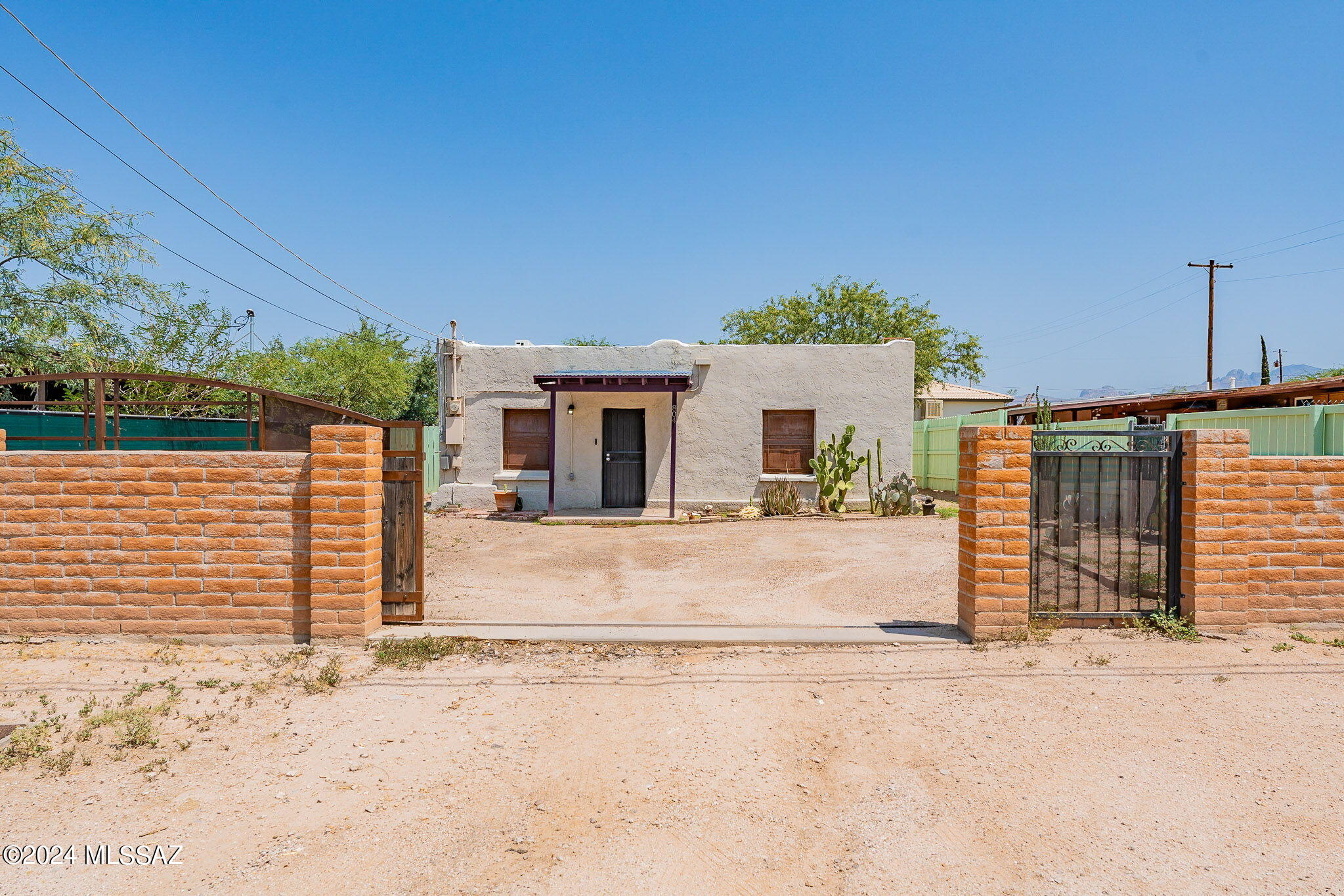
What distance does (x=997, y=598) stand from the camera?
5652mm

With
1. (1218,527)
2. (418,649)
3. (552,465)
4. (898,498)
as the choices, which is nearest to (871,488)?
(898,498)

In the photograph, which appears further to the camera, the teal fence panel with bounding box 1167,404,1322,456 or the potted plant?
the potted plant

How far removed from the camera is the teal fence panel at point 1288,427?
10398mm

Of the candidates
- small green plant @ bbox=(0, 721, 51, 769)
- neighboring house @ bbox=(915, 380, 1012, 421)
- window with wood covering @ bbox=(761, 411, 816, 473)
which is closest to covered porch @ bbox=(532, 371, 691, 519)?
window with wood covering @ bbox=(761, 411, 816, 473)

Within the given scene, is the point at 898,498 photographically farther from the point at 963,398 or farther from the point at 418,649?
the point at 963,398

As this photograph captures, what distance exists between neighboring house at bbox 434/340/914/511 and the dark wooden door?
0.02 meters

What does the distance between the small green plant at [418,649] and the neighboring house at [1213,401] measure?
29.2 feet

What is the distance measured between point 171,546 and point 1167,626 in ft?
25.0

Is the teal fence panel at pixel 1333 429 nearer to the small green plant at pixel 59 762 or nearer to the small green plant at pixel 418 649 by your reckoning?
the small green plant at pixel 418 649

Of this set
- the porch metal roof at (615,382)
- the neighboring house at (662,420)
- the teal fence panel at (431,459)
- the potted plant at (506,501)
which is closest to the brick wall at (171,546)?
the porch metal roof at (615,382)

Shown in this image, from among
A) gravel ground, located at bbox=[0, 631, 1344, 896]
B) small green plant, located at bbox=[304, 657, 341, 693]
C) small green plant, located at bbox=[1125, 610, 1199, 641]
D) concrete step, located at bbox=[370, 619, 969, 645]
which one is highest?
small green plant, located at bbox=[1125, 610, 1199, 641]

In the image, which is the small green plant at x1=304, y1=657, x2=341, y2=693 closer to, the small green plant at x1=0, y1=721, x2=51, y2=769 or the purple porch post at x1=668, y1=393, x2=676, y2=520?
the small green plant at x1=0, y1=721, x2=51, y2=769

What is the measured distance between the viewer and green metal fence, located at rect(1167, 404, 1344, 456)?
33.7 ft

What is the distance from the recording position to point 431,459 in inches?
763
